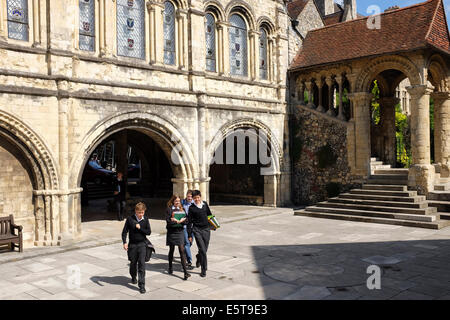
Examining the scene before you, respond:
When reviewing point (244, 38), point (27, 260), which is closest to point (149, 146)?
point (244, 38)

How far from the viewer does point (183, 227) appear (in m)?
7.79

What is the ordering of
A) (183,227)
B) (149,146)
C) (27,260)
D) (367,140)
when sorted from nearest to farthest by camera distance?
(183,227) < (27,260) < (367,140) < (149,146)

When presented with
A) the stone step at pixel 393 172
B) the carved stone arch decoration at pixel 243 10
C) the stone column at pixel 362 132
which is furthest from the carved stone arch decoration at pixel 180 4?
the stone step at pixel 393 172

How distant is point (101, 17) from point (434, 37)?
1095 cm

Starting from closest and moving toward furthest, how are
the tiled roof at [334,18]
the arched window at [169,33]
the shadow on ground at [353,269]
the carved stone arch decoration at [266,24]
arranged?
the shadow on ground at [353,269] → the arched window at [169,33] → the carved stone arch decoration at [266,24] → the tiled roof at [334,18]

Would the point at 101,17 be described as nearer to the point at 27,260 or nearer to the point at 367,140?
the point at 27,260

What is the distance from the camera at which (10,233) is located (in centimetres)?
1027

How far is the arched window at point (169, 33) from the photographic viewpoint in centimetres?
1415

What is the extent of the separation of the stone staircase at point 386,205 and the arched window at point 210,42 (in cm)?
620

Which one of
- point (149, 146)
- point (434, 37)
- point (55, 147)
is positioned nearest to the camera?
point (55, 147)

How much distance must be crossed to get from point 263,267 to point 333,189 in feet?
30.3

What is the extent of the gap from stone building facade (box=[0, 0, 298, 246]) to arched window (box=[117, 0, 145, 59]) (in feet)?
0.10

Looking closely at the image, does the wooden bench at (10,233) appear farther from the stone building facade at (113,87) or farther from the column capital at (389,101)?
the column capital at (389,101)

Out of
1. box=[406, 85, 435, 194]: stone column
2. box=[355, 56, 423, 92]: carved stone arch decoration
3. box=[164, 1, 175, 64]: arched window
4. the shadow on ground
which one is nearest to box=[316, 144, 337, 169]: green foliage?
box=[355, 56, 423, 92]: carved stone arch decoration
